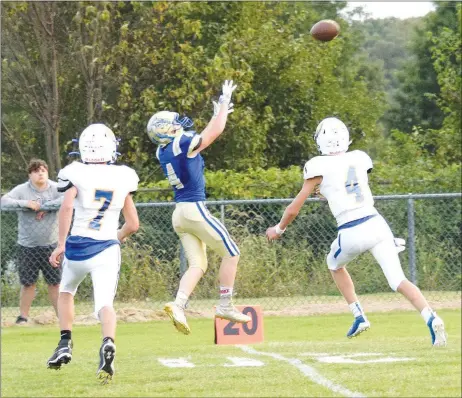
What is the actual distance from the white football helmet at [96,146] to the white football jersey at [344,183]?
71.7 inches

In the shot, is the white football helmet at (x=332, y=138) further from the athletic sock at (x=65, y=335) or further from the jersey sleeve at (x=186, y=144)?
the athletic sock at (x=65, y=335)

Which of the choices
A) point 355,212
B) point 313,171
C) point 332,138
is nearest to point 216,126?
point 313,171

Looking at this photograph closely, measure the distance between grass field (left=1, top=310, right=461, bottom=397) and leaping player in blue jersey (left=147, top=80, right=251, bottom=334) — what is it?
54cm

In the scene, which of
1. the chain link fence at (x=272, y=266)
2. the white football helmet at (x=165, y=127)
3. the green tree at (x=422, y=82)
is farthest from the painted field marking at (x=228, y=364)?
the green tree at (x=422, y=82)

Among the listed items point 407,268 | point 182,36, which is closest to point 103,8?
point 182,36

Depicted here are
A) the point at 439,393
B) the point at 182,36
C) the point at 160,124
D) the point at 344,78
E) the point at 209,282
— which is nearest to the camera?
the point at 439,393

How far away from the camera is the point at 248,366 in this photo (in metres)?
8.66

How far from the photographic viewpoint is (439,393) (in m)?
6.92

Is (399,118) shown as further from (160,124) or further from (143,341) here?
(160,124)

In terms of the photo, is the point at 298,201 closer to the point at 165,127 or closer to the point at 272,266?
the point at 165,127

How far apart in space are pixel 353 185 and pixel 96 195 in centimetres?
237

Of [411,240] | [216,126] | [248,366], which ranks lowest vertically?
[248,366]

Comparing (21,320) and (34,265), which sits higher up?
(34,265)

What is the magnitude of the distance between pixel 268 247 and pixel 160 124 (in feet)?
20.6
